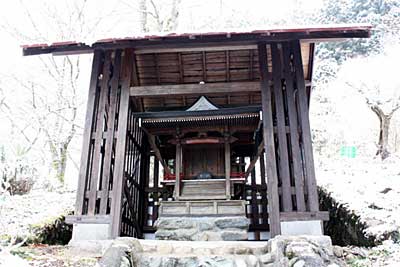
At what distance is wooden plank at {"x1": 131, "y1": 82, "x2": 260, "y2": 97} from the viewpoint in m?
6.47

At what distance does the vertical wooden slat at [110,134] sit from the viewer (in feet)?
19.2

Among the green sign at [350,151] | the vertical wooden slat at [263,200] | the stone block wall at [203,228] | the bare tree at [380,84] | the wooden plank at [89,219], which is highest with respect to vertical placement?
the bare tree at [380,84]

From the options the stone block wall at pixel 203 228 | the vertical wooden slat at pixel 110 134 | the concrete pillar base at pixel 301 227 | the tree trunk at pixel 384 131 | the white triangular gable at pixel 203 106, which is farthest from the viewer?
the tree trunk at pixel 384 131

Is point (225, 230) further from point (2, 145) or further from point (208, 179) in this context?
point (2, 145)

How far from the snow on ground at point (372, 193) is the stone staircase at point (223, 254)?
1.00 meters

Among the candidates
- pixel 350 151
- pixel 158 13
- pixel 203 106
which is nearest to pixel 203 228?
pixel 203 106

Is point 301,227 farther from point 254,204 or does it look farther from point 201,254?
point 254,204

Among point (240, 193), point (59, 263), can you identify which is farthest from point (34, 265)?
point (240, 193)

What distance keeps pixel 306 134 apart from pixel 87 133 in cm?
376

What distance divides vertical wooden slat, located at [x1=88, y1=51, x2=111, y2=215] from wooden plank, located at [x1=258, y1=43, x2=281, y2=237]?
→ 283cm

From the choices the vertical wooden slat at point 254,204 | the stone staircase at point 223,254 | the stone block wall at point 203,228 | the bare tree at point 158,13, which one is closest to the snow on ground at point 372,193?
the stone staircase at point 223,254

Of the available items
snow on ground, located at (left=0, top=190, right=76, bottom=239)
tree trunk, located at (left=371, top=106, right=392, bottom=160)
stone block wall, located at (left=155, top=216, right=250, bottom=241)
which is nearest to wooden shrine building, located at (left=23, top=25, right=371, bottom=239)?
stone block wall, located at (left=155, top=216, right=250, bottom=241)

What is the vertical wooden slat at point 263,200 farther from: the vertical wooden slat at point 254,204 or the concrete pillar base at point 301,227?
the concrete pillar base at point 301,227

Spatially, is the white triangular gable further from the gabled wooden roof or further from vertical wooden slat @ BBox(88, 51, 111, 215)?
vertical wooden slat @ BBox(88, 51, 111, 215)
